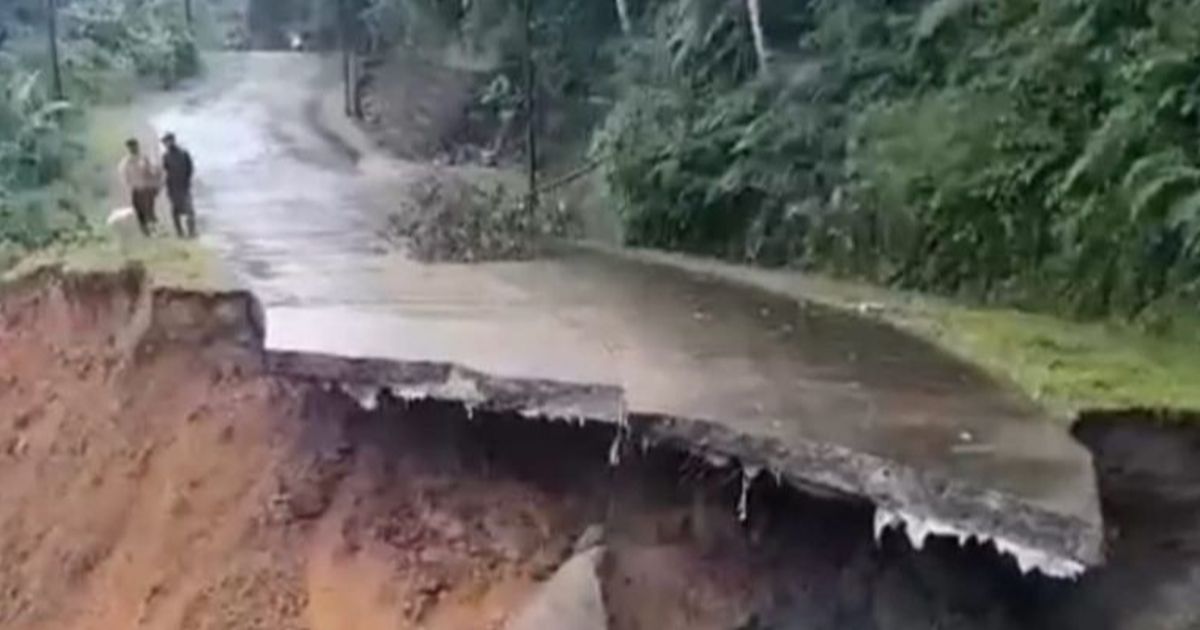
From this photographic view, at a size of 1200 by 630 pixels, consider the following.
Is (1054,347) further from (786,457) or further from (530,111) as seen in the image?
(530,111)

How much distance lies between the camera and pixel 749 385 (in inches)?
337

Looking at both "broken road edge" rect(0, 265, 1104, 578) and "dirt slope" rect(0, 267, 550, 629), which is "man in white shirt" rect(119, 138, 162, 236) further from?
"broken road edge" rect(0, 265, 1104, 578)

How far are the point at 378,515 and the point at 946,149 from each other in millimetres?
4504

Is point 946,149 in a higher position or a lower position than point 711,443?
higher

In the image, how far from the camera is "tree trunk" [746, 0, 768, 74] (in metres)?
14.2

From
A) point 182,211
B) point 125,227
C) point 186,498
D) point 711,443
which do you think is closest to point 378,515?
point 186,498

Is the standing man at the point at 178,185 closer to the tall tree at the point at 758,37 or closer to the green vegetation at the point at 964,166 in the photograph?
the green vegetation at the point at 964,166

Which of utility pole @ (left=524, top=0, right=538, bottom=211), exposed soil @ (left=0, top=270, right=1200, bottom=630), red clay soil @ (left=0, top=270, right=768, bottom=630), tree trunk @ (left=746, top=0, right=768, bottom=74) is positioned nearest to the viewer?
exposed soil @ (left=0, top=270, right=1200, bottom=630)

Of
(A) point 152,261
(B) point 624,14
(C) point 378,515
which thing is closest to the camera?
(C) point 378,515

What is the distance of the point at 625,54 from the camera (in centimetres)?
1836

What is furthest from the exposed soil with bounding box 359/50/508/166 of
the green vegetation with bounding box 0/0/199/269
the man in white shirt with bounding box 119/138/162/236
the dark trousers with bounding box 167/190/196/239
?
the man in white shirt with bounding box 119/138/162/236

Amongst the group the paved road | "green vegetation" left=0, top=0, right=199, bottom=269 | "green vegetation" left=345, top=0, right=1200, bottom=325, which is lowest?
"green vegetation" left=0, top=0, right=199, bottom=269

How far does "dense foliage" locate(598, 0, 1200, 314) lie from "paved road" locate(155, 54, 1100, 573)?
91cm

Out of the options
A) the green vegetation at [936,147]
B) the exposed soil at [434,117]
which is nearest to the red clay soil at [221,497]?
the green vegetation at [936,147]
